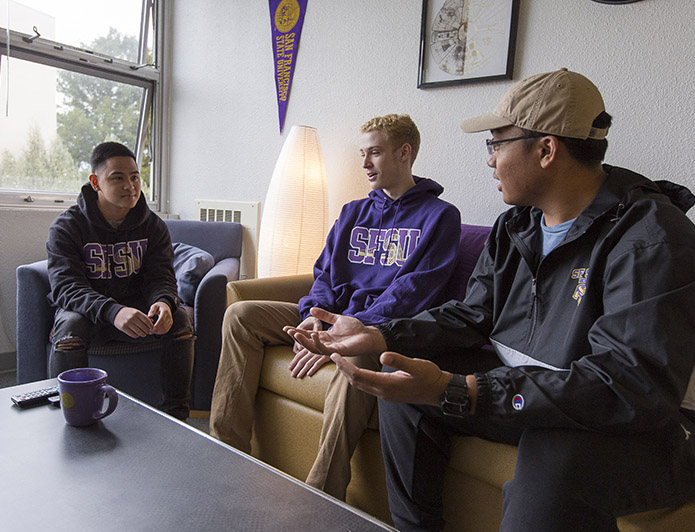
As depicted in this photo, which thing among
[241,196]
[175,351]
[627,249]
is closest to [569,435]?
[627,249]

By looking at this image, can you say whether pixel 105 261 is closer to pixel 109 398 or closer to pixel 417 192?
pixel 109 398

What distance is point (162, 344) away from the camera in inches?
77.9

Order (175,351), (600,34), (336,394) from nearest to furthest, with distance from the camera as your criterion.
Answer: (336,394), (600,34), (175,351)

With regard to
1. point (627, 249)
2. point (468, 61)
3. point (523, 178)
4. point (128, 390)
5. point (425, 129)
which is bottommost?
Answer: point (128, 390)

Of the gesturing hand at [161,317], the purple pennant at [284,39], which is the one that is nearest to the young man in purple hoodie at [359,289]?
the gesturing hand at [161,317]

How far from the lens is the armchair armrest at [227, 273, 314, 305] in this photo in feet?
6.33

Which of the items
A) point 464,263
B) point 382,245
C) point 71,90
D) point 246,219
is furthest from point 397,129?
point 71,90

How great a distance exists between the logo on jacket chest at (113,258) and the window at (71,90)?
125 centimetres

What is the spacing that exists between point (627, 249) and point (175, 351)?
1597mm

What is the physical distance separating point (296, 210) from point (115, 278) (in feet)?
2.91

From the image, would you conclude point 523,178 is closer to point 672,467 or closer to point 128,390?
point 672,467

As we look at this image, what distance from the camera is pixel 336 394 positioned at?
1427 mm

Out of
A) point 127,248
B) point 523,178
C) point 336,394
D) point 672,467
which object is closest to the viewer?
point 672,467

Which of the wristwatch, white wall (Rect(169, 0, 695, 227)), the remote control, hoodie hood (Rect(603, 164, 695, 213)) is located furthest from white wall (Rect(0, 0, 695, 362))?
the remote control
